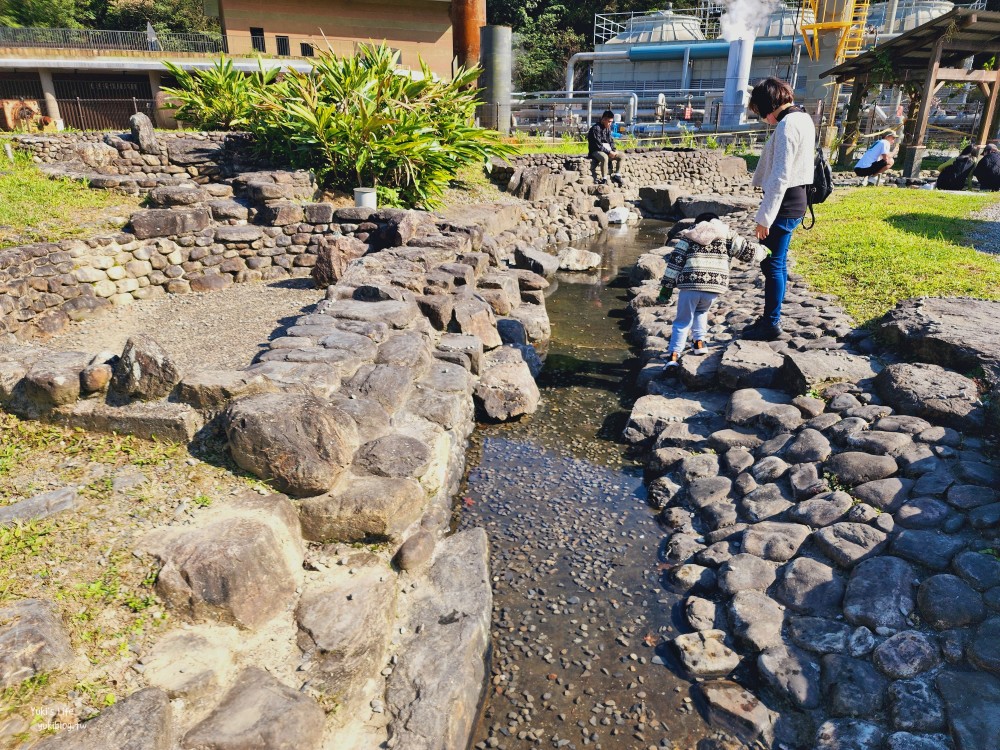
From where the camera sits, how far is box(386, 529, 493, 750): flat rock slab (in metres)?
2.67

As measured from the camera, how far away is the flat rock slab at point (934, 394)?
151 inches

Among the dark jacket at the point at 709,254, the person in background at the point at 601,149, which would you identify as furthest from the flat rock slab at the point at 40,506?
the person in background at the point at 601,149

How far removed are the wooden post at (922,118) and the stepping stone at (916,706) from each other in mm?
15542

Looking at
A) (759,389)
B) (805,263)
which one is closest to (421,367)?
(759,389)

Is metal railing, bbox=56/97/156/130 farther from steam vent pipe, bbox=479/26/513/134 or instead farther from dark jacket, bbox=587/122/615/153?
dark jacket, bbox=587/122/615/153

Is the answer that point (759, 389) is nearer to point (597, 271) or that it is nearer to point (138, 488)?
point (138, 488)

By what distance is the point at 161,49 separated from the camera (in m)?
21.0

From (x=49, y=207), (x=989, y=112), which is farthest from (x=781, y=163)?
(x=989, y=112)

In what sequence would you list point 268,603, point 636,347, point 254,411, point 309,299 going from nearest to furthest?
1. point 268,603
2. point 254,411
3. point 309,299
4. point 636,347

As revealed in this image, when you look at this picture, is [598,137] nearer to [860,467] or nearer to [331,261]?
[331,261]

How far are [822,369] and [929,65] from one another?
1458 centimetres

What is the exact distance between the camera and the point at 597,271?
10.9 m

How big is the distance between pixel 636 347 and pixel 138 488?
5.33m

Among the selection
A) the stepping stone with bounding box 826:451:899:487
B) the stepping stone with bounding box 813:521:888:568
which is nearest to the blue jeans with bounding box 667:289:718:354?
the stepping stone with bounding box 826:451:899:487
